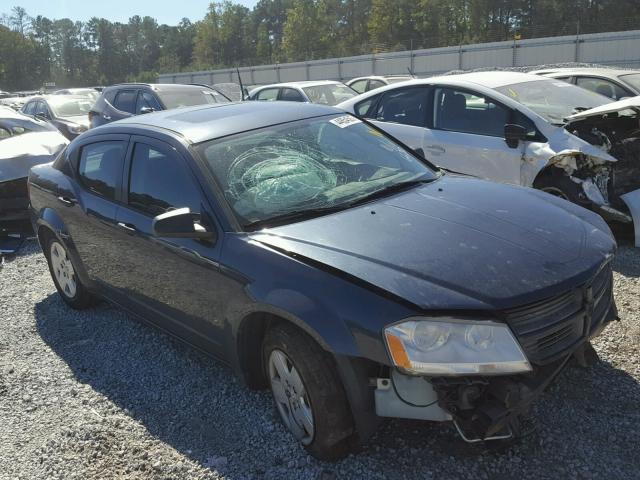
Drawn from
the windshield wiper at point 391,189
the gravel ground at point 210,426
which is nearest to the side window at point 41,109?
the gravel ground at point 210,426

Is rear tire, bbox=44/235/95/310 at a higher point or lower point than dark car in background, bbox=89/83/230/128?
lower

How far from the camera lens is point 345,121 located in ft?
13.4

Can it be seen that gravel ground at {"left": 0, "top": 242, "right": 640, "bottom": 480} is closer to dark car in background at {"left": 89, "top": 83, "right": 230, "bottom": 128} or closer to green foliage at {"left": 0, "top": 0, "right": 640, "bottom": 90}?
dark car in background at {"left": 89, "top": 83, "right": 230, "bottom": 128}

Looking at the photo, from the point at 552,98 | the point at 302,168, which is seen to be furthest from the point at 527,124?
the point at 302,168

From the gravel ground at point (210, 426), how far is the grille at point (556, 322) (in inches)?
21.3

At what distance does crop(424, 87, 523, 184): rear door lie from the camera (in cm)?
592

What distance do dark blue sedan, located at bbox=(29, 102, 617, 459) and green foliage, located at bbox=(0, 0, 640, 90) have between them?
30944mm

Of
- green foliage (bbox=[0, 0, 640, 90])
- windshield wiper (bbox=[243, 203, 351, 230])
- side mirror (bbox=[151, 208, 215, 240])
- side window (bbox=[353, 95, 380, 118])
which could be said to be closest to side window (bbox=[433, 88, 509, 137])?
side window (bbox=[353, 95, 380, 118])

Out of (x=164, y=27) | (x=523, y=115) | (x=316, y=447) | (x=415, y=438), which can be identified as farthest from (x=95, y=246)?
(x=164, y=27)

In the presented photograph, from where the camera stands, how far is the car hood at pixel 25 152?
689cm

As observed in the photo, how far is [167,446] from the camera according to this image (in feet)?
10.1

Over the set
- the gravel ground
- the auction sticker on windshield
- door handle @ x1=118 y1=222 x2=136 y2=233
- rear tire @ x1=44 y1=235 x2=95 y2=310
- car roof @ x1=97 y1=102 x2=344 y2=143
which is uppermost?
car roof @ x1=97 y1=102 x2=344 y2=143

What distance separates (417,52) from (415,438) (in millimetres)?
30507

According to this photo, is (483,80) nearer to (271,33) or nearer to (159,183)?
(159,183)
